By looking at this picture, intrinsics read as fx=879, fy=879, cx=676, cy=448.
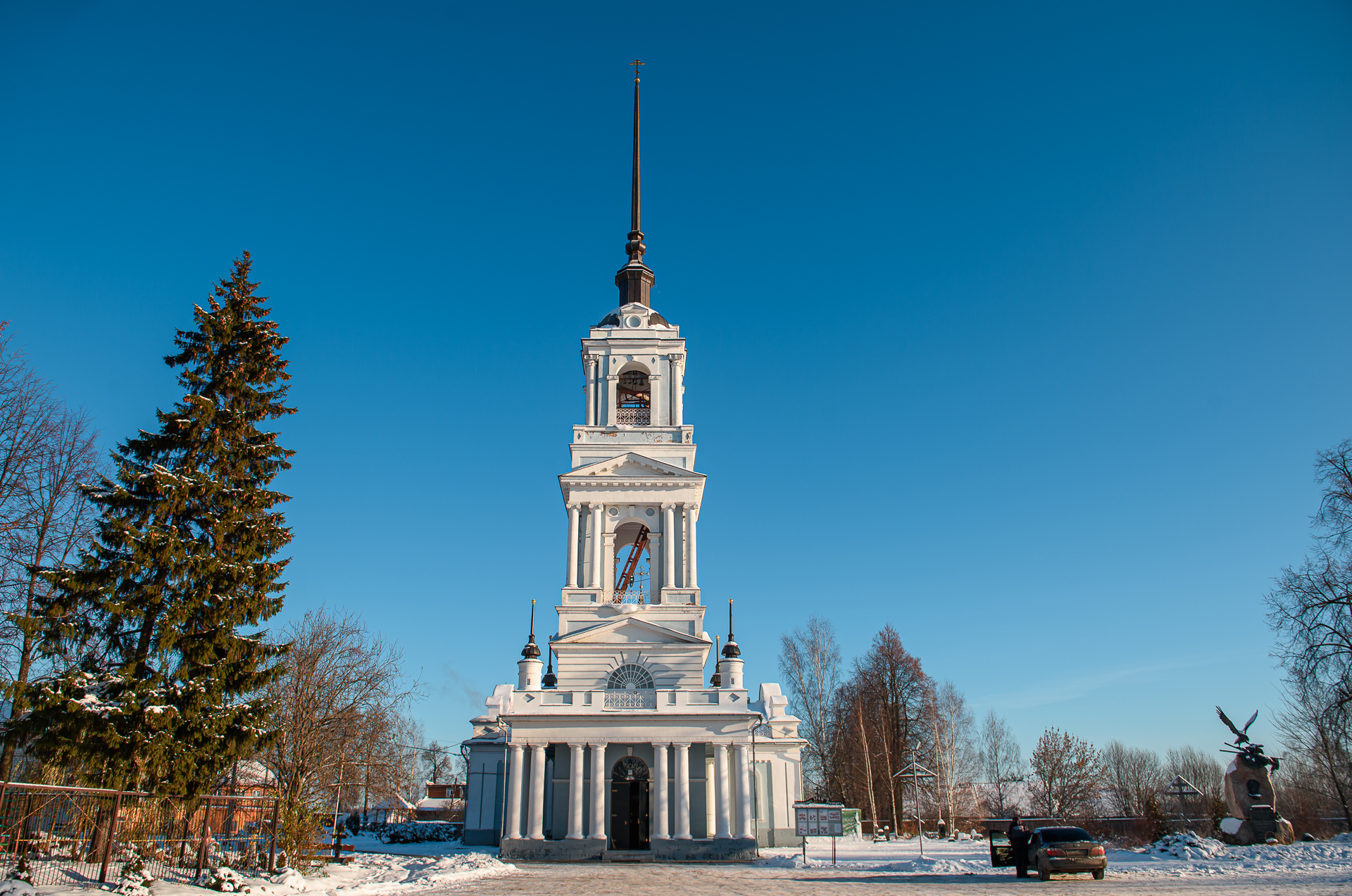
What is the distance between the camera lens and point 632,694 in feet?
102

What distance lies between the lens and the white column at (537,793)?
29.3 meters

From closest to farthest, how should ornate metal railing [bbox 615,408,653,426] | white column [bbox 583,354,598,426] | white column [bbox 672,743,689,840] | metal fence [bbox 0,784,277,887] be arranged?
metal fence [bbox 0,784,277,887], white column [bbox 672,743,689,840], white column [bbox 583,354,598,426], ornate metal railing [bbox 615,408,653,426]

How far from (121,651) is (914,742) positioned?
44.7 meters

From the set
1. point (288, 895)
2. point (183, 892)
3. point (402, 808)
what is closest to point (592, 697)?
point (288, 895)

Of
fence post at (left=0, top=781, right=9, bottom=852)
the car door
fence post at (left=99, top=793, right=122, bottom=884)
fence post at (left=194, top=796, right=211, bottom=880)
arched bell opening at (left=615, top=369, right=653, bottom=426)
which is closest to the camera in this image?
fence post at (left=0, top=781, right=9, bottom=852)

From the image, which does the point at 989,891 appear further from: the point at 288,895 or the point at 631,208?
the point at 631,208

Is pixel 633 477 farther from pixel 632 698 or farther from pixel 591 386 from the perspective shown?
pixel 632 698

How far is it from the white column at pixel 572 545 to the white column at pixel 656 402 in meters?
5.36

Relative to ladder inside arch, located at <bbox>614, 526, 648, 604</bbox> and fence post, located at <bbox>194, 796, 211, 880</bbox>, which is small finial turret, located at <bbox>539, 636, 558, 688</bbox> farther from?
fence post, located at <bbox>194, 796, 211, 880</bbox>

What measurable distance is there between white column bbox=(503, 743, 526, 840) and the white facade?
53 millimetres

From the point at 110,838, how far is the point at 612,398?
26845mm

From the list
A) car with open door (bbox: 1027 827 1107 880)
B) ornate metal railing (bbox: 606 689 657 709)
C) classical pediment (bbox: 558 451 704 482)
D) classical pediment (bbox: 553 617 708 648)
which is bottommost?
car with open door (bbox: 1027 827 1107 880)

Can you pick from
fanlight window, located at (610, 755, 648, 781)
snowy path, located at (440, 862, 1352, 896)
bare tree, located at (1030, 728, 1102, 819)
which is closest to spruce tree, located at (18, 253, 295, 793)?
snowy path, located at (440, 862, 1352, 896)

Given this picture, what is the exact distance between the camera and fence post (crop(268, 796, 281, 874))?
18391 millimetres
